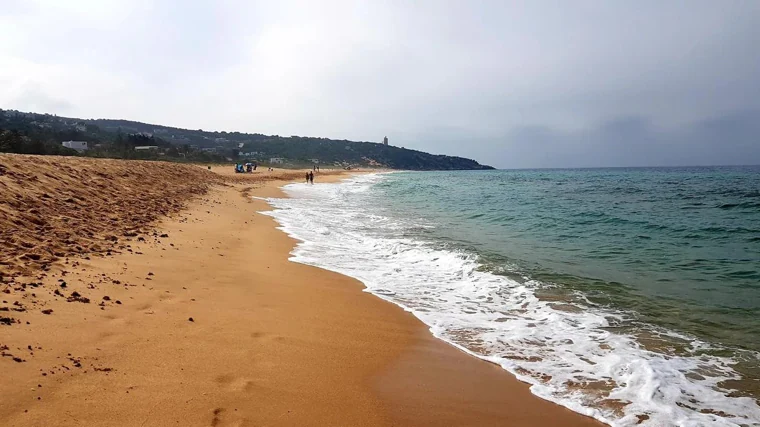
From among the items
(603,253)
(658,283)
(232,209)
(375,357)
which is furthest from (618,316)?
(232,209)

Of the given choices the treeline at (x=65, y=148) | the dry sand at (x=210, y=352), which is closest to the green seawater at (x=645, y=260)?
the dry sand at (x=210, y=352)

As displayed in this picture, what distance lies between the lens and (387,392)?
11.6 feet

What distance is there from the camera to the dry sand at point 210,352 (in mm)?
2887

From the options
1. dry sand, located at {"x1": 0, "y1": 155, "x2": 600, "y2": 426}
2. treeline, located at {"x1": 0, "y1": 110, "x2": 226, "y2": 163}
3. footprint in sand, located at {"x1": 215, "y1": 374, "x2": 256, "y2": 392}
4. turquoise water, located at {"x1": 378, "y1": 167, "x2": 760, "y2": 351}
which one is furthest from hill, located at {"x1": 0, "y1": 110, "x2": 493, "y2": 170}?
footprint in sand, located at {"x1": 215, "y1": 374, "x2": 256, "y2": 392}

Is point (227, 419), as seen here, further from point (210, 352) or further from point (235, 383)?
point (210, 352)

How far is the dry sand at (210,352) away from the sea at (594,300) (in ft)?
1.49

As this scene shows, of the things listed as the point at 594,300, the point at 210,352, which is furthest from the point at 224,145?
the point at 210,352

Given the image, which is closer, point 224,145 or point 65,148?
point 65,148

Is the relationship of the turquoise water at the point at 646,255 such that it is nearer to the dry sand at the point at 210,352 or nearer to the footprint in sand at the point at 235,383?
the dry sand at the point at 210,352

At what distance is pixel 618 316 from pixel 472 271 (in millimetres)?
2789

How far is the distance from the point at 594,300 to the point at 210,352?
18.0 feet

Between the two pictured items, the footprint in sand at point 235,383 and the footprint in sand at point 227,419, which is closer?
the footprint in sand at point 227,419

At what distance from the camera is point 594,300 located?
646 centimetres

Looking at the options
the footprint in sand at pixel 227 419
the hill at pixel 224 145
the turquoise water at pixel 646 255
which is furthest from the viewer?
the hill at pixel 224 145
